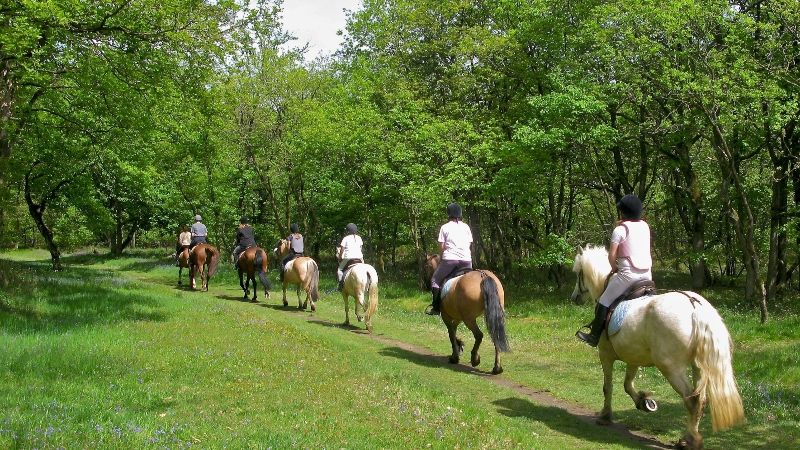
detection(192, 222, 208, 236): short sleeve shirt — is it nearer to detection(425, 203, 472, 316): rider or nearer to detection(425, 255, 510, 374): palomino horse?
detection(425, 203, 472, 316): rider

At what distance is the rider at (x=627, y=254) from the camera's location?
825 centimetres

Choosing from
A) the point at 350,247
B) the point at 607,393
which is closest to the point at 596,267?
the point at 607,393

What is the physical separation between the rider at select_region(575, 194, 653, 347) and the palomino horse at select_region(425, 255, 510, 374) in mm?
2928

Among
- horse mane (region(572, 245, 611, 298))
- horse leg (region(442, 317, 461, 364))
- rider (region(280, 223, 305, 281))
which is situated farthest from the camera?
rider (region(280, 223, 305, 281))

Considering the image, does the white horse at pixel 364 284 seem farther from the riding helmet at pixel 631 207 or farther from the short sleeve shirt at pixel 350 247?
the riding helmet at pixel 631 207

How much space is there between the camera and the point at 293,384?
9016 millimetres

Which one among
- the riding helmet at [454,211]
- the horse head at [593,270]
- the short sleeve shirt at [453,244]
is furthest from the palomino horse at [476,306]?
the horse head at [593,270]

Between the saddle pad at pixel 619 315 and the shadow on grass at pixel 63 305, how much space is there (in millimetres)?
10764

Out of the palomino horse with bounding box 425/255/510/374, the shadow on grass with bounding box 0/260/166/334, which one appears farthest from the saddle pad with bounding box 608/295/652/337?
the shadow on grass with bounding box 0/260/166/334

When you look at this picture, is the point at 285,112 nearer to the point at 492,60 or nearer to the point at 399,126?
the point at 399,126

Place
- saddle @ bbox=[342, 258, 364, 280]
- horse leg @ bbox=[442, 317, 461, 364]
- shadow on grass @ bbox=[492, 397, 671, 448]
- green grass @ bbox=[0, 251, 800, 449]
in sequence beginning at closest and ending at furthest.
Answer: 1. green grass @ bbox=[0, 251, 800, 449]
2. shadow on grass @ bbox=[492, 397, 671, 448]
3. horse leg @ bbox=[442, 317, 461, 364]
4. saddle @ bbox=[342, 258, 364, 280]

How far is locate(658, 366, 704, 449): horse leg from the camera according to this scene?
7125 mm

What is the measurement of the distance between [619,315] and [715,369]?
1404mm

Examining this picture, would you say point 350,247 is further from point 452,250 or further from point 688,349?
point 688,349
